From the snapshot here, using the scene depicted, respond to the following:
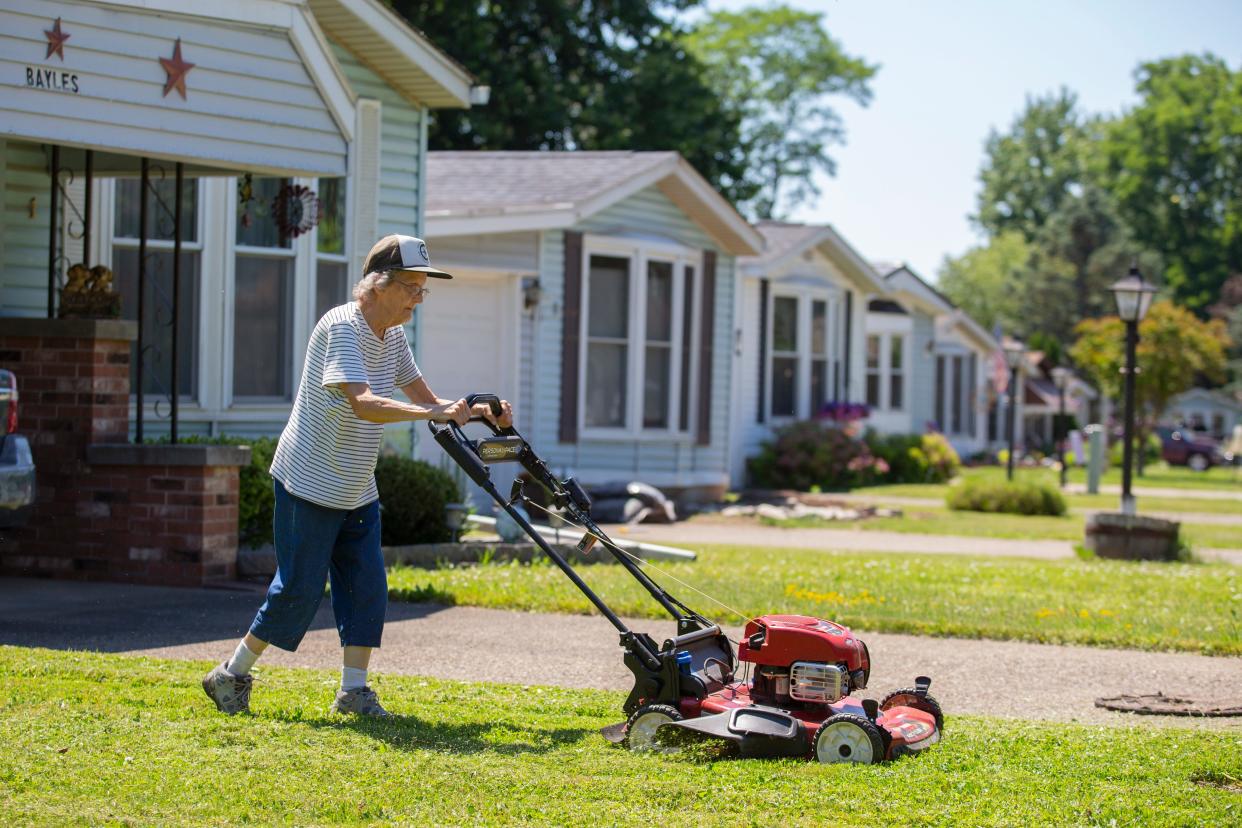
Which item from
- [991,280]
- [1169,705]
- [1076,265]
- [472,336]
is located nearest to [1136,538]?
[472,336]

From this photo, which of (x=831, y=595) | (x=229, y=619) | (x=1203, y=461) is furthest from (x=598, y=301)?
(x=1203, y=461)

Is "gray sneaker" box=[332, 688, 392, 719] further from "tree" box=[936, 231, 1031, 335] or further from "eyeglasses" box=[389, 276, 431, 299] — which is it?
"tree" box=[936, 231, 1031, 335]

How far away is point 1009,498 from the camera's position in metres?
22.0

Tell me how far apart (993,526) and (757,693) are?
13842 mm

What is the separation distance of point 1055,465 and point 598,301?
2687 cm

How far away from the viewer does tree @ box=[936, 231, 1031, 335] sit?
262ft

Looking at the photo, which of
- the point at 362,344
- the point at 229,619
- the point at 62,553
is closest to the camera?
the point at 362,344

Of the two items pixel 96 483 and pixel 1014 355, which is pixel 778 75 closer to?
pixel 1014 355

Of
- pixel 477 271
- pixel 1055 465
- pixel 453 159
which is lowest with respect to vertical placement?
pixel 1055 465

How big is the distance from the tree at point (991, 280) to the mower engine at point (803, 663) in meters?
73.6

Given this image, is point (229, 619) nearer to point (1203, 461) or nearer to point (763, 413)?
point (763, 413)

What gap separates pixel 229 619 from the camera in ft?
28.2

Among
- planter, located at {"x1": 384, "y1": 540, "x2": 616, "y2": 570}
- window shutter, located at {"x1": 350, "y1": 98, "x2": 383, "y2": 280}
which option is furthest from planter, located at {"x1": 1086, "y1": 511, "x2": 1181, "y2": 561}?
window shutter, located at {"x1": 350, "y1": 98, "x2": 383, "y2": 280}

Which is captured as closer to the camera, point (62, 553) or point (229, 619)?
point (229, 619)
